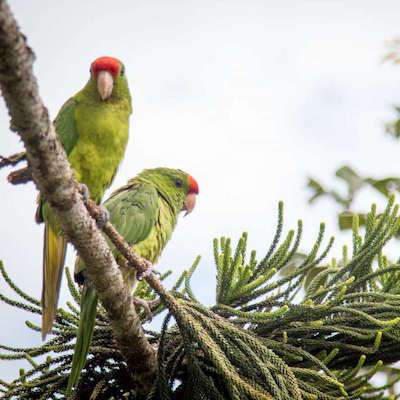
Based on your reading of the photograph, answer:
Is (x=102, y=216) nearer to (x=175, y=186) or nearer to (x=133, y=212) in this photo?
(x=133, y=212)

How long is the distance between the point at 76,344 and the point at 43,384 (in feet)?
1.33

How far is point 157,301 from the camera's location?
11.4ft

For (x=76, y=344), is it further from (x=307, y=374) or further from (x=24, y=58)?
(x=24, y=58)

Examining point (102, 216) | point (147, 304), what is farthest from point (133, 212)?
point (102, 216)

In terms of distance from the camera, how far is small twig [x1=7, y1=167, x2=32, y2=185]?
275 centimetres

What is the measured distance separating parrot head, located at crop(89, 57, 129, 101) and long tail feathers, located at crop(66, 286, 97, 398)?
4.84 ft

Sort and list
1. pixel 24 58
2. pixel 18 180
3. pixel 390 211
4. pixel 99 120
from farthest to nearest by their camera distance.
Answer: pixel 99 120
pixel 390 211
pixel 18 180
pixel 24 58

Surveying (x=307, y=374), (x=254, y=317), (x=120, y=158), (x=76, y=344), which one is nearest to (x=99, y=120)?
(x=120, y=158)

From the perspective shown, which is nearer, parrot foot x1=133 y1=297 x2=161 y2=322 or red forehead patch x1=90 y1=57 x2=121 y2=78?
parrot foot x1=133 y1=297 x2=161 y2=322

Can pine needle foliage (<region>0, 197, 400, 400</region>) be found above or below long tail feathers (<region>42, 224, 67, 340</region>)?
below

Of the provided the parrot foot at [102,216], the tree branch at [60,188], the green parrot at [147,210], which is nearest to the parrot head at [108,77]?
the green parrot at [147,210]

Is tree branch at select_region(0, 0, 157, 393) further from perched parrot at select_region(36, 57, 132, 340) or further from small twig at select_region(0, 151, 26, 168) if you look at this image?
perched parrot at select_region(36, 57, 132, 340)

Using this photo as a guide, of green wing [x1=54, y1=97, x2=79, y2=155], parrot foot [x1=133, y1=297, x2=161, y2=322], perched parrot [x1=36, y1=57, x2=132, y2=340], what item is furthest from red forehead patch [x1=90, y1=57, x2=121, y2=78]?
parrot foot [x1=133, y1=297, x2=161, y2=322]

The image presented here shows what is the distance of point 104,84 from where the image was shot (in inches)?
163
